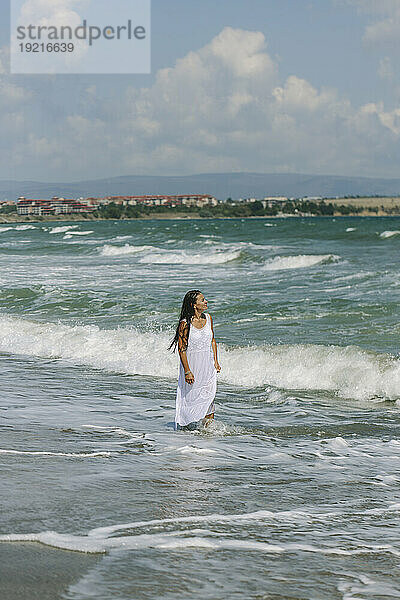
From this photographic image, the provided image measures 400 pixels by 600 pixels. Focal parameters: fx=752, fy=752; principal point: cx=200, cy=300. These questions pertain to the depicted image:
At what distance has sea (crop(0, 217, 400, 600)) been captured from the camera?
13.3 ft

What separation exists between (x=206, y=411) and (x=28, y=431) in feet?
6.07

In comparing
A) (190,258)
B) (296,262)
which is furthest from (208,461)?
(190,258)

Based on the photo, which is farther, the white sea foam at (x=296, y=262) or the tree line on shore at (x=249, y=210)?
the tree line on shore at (x=249, y=210)

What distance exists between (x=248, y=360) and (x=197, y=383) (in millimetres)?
4578

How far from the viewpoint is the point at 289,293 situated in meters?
22.1

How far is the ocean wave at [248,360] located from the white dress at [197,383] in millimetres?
3302

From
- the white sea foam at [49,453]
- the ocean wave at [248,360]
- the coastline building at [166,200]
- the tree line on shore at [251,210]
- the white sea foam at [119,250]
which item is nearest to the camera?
the white sea foam at [49,453]

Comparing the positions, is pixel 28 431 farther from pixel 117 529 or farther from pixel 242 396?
pixel 242 396

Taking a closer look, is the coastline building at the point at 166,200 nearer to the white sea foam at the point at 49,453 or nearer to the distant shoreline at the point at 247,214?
the distant shoreline at the point at 247,214

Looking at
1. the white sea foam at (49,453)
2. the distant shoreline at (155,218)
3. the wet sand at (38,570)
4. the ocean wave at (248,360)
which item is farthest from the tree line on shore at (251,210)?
the wet sand at (38,570)

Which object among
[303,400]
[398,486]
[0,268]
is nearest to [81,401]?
[303,400]

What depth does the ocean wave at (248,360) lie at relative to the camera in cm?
1123

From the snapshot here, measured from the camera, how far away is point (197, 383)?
26.4ft

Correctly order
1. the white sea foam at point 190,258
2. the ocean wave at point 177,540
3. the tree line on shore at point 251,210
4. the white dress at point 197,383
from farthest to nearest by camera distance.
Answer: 1. the tree line on shore at point 251,210
2. the white sea foam at point 190,258
3. the white dress at point 197,383
4. the ocean wave at point 177,540
